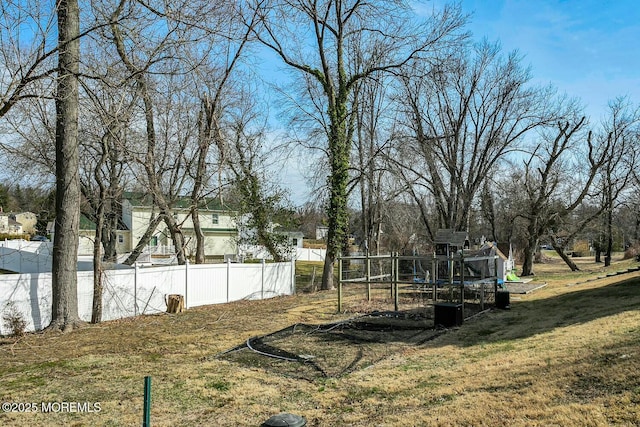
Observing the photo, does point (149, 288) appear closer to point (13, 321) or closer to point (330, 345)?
point (13, 321)

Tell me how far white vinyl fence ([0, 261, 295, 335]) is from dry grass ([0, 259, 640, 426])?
1.09 meters

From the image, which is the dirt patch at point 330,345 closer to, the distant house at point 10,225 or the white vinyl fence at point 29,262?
the white vinyl fence at point 29,262

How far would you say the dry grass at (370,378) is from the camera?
500 centimetres

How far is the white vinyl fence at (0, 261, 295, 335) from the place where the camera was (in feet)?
35.5

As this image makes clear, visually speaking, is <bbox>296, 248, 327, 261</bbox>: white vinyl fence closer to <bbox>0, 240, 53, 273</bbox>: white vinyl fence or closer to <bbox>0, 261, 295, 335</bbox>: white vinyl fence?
<bbox>0, 240, 53, 273</bbox>: white vinyl fence

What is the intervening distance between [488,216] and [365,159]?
1913 cm

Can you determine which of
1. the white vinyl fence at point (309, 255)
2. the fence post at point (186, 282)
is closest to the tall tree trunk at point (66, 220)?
the fence post at point (186, 282)

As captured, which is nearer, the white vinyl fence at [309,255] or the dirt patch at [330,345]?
the dirt patch at [330,345]

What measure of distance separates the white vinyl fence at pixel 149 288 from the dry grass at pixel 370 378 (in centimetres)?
109

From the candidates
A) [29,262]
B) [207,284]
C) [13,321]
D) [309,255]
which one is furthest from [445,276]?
[309,255]

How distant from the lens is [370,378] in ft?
22.5

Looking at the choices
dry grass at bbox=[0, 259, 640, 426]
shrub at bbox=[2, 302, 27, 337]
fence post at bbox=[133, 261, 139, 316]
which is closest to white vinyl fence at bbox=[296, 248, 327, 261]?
fence post at bbox=[133, 261, 139, 316]

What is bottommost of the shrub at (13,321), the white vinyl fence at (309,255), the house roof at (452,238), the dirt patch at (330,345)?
the white vinyl fence at (309,255)

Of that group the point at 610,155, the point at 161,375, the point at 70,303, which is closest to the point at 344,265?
the point at 70,303
